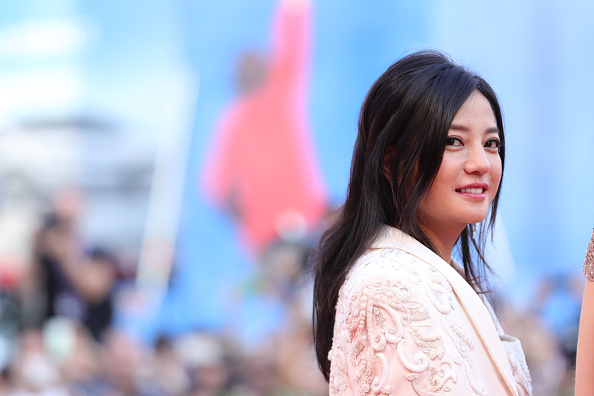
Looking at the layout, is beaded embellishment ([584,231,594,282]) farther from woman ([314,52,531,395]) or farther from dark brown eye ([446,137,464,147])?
dark brown eye ([446,137,464,147])

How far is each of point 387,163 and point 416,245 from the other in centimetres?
20

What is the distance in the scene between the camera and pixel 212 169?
5785 mm

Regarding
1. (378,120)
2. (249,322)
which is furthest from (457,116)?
(249,322)

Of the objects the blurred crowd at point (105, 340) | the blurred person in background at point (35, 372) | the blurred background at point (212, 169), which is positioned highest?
the blurred background at point (212, 169)

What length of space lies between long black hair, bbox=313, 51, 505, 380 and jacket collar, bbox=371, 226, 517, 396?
3 centimetres

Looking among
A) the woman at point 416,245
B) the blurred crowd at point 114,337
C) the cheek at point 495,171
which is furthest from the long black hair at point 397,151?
the blurred crowd at point 114,337

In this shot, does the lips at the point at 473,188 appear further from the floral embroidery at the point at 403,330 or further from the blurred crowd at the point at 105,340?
the blurred crowd at the point at 105,340

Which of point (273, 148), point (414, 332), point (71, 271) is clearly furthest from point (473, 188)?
point (71, 271)

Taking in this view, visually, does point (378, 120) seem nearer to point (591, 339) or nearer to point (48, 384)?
point (591, 339)

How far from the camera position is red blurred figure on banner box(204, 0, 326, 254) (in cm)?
550

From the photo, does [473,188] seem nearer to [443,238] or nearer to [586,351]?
[443,238]

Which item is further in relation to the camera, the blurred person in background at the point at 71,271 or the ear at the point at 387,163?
the blurred person in background at the point at 71,271

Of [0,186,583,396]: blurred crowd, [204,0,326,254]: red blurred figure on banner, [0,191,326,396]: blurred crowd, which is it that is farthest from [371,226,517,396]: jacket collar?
[204,0,326,254]: red blurred figure on banner

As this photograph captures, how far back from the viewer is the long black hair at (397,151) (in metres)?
1.61
